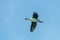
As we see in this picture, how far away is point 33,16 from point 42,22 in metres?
3.85

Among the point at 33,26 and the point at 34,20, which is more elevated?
the point at 34,20

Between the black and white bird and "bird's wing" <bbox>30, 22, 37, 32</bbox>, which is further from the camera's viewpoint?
"bird's wing" <bbox>30, 22, 37, 32</bbox>

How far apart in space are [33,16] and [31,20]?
1.32m

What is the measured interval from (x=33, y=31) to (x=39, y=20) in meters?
3.17

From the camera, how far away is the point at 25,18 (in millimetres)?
143875

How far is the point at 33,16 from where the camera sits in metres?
144

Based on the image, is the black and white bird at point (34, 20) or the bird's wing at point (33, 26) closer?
→ the black and white bird at point (34, 20)

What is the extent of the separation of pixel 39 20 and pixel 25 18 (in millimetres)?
3955

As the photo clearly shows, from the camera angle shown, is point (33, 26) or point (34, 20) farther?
point (33, 26)

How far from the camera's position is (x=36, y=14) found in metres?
Answer: 144

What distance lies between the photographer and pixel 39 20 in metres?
146

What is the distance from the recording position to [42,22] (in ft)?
481

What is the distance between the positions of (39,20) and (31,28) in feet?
10.1

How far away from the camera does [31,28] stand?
14700cm
